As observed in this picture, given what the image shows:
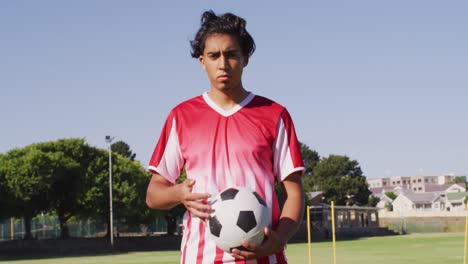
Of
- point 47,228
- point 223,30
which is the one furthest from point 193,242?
point 47,228

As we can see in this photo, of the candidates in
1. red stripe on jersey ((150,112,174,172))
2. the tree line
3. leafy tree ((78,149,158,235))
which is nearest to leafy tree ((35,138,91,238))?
the tree line

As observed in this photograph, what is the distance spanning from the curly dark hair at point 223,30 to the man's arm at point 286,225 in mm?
821

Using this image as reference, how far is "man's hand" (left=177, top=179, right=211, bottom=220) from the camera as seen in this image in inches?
146

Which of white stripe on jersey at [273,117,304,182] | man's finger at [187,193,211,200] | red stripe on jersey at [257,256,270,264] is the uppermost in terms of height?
white stripe on jersey at [273,117,304,182]

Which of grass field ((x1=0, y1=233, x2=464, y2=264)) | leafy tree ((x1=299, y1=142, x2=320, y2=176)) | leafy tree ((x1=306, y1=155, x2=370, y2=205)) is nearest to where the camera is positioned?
grass field ((x1=0, y1=233, x2=464, y2=264))

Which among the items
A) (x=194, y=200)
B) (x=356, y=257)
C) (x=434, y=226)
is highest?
(x=194, y=200)

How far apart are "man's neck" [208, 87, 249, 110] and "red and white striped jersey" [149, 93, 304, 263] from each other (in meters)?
0.03

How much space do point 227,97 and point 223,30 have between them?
399mm

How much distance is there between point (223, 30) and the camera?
4.09 m

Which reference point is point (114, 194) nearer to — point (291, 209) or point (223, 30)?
point (223, 30)

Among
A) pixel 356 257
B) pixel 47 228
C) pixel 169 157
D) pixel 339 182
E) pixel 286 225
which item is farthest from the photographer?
pixel 339 182

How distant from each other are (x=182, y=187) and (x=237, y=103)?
2.29ft

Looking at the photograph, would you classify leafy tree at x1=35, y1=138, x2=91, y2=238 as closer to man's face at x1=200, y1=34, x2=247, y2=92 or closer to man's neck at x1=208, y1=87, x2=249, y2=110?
man's neck at x1=208, y1=87, x2=249, y2=110

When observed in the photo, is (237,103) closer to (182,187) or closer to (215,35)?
(215,35)
